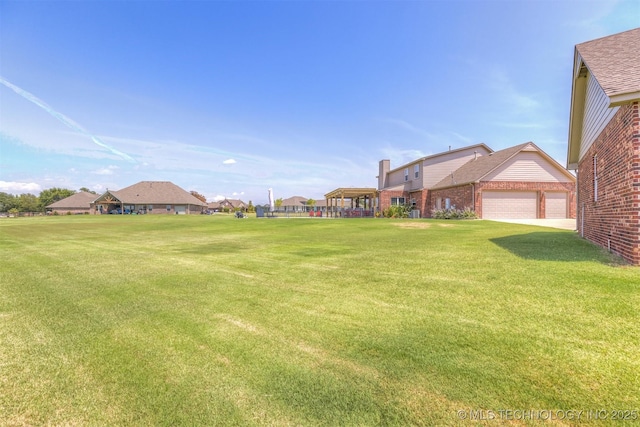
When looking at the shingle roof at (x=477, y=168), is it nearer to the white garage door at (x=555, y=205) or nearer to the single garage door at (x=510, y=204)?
the single garage door at (x=510, y=204)

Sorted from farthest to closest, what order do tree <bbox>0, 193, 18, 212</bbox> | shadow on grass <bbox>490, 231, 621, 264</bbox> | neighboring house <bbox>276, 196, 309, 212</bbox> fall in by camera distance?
neighboring house <bbox>276, 196, 309, 212</bbox> < tree <bbox>0, 193, 18, 212</bbox> < shadow on grass <bbox>490, 231, 621, 264</bbox>

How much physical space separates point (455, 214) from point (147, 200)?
59826 mm

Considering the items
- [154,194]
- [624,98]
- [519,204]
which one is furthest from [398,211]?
[154,194]

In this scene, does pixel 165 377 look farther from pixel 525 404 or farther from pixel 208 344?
pixel 525 404

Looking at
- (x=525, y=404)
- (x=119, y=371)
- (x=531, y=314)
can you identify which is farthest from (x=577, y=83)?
(x=119, y=371)

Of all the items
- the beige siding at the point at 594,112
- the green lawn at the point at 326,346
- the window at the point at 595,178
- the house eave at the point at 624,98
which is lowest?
the green lawn at the point at 326,346

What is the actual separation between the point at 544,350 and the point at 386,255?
16.3ft

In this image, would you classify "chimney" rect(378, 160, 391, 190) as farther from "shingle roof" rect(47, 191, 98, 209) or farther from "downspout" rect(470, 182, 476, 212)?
"shingle roof" rect(47, 191, 98, 209)

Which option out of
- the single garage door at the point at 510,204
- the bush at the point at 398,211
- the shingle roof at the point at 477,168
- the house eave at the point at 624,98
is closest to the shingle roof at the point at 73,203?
the bush at the point at 398,211

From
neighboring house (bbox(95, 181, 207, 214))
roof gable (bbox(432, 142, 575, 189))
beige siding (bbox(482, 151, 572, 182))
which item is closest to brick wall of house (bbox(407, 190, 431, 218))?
roof gable (bbox(432, 142, 575, 189))

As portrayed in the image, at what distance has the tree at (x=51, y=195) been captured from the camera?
9506 cm

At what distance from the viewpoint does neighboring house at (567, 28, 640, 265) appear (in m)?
5.91

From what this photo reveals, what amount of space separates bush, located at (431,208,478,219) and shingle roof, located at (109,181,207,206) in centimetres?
5414

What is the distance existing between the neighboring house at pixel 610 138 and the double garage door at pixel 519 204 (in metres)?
11.8
